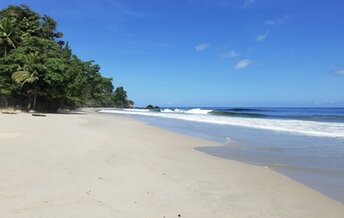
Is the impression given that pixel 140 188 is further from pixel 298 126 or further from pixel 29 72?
pixel 29 72

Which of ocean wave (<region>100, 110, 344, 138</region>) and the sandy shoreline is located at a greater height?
ocean wave (<region>100, 110, 344, 138</region>)

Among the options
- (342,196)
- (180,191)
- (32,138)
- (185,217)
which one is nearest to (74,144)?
(32,138)

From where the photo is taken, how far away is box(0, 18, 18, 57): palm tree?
99.3ft

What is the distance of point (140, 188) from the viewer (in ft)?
16.8

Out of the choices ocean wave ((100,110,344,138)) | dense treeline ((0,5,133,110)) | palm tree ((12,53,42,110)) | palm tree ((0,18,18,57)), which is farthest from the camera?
palm tree ((0,18,18,57))

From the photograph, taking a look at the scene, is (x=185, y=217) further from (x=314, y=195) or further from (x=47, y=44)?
(x=47, y=44)

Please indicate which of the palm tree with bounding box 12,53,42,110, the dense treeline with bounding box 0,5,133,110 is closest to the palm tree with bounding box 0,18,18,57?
the dense treeline with bounding box 0,5,133,110

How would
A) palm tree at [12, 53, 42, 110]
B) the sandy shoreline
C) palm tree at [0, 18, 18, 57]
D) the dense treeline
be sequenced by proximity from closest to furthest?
1. the sandy shoreline
2. palm tree at [12, 53, 42, 110]
3. the dense treeline
4. palm tree at [0, 18, 18, 57]

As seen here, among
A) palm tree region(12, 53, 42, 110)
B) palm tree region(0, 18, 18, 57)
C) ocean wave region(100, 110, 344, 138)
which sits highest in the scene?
palm tree region(0, 18, 18, 57)

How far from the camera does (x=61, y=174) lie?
5664 millimetres

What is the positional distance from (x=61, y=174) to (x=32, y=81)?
22.6 m

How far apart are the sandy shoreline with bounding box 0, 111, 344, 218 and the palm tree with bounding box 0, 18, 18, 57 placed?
87.5 ft

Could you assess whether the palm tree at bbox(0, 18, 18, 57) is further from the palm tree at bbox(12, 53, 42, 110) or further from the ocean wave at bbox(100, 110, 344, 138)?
the ocean wave at bbox(100, 110, 344, 138)

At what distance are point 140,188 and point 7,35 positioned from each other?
31.0 metres
